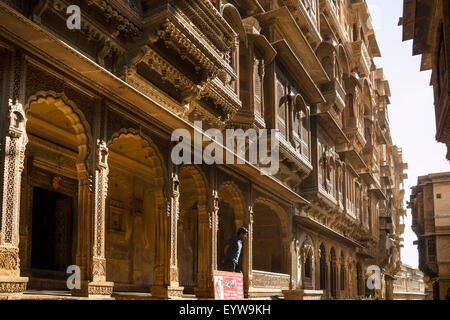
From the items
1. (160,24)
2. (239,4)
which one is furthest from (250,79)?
(160,24)

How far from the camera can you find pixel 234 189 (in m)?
14.0

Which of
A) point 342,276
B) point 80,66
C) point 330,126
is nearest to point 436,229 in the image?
point 342,276

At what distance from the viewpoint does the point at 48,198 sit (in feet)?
38.1

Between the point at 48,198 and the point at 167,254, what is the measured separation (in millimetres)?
3133

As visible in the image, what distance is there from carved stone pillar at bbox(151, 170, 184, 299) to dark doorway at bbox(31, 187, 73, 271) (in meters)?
2.52

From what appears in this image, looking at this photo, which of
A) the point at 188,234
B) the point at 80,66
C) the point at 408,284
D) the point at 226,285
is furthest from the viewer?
the point at 408,284

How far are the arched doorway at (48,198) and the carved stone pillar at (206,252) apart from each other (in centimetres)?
288

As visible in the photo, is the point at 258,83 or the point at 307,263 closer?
the point at 258,83

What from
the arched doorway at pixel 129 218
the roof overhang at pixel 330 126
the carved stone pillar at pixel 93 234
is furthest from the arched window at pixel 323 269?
the carved stone pillar at pixel 93 234

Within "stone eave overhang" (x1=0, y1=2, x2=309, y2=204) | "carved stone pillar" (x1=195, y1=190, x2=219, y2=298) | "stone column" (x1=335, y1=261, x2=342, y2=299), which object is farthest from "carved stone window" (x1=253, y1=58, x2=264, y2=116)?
"stone column" (x1=335, y1=261, x2=342, y2=299)

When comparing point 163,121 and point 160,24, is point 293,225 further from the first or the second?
point 160,24

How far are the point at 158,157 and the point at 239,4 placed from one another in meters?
6.56

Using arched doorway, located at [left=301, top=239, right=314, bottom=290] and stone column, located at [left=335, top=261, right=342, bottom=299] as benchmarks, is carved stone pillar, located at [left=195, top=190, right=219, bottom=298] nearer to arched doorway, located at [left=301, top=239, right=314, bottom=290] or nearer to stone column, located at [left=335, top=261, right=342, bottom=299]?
arched doorway, located at [left=301, top=239, right=314, bottom=290]

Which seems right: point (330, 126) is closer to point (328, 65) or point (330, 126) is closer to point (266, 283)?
point (328, 65)
